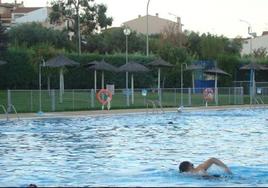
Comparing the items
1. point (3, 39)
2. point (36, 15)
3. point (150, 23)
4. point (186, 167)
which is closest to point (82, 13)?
point (3, 39)

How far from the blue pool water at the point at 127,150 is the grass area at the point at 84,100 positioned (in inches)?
277

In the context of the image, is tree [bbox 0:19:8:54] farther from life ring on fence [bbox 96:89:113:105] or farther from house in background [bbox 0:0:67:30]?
house in background [bbox 0:0:67:30]

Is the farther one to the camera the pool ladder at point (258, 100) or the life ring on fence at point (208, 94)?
the pool ladder at point (258, 100)

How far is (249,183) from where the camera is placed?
1432 centimetres

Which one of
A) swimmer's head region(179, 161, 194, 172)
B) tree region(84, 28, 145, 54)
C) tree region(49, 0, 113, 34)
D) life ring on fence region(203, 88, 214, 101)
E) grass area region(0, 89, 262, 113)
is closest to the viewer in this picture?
swimmer's head region(179, 161, 194, 172)

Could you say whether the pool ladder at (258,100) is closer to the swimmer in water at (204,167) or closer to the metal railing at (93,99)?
the metal railing at (93,99)

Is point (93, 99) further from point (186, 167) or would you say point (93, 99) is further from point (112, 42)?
point (112, 42)

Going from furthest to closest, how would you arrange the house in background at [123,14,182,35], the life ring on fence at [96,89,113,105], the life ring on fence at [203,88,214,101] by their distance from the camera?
the house in background at [123,14,182,35], the life ring on fence at [203,88,214,101], the life ring on fence at [96,89,113,105]

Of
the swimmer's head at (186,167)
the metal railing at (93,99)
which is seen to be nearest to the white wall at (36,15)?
the metal railing at (93,99)

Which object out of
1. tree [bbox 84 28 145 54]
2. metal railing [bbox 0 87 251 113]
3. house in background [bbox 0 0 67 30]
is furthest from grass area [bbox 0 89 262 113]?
house in background [bbox 0 0 67 30]

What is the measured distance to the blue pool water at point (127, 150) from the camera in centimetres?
1493

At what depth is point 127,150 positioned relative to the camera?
20875mm

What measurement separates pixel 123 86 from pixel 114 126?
2957 cm

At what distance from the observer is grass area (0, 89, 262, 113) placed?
42312mm
